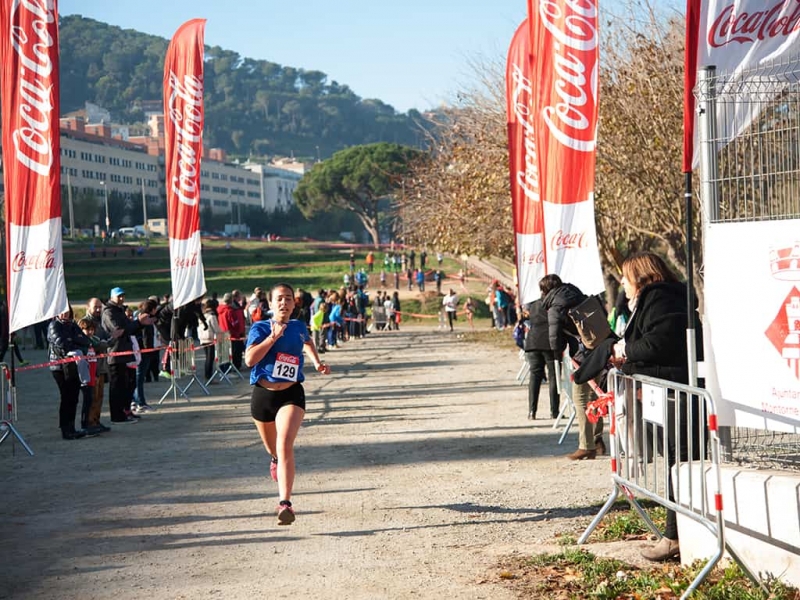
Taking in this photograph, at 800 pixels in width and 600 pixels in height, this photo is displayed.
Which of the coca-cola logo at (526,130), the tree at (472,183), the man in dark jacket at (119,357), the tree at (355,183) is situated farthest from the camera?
the tree at (355,183)

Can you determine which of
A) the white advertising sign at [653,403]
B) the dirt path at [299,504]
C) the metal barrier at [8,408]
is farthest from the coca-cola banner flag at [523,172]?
the white advertising sign at [653,403]

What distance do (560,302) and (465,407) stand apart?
5.67 meters

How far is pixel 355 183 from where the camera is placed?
12219cm

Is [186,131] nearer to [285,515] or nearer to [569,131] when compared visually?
[569,131]

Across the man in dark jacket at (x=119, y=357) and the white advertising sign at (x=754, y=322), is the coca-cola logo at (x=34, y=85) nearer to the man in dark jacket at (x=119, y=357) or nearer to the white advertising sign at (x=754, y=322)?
the man in dark jacket at (x=119, y=357)

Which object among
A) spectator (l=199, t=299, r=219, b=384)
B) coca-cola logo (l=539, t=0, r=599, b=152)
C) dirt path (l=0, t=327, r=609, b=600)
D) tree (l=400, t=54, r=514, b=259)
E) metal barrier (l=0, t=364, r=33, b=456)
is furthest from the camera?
tree (l=400, t=54, r=514, b=259)

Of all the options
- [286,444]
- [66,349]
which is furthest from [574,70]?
[66,349]

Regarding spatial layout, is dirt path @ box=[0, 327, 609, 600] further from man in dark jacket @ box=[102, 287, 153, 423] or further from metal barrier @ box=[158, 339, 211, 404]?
metal barrier @ box=[158, 339, 211, 404]

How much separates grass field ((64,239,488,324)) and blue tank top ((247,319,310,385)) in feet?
148

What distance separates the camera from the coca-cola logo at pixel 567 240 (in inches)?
456

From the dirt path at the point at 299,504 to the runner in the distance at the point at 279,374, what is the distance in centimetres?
68

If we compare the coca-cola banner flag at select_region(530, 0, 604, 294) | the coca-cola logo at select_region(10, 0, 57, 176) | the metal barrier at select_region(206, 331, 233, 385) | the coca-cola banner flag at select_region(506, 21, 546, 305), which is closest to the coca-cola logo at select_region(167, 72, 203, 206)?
the metal barrier at select_region(206, 331, 233, 385)

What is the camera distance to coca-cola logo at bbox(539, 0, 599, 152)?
11.4 meters

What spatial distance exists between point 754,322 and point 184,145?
538 inches
